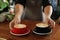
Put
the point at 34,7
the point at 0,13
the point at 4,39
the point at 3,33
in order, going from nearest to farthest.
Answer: the point at 4,39
the point at 3,33
the point at 0,13
the point at 34,7

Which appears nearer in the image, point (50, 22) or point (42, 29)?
point (42, 29)

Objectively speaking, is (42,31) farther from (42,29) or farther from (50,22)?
(50,22)

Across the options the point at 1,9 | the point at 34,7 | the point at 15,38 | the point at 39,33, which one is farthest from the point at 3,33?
the point at 34,7

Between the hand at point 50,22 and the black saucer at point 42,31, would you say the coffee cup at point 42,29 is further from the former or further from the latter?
the hand at point 50,22

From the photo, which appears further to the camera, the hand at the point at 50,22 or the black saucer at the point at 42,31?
the hand at the point at 50,22

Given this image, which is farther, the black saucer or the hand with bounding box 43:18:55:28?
the hand with bounding box 43:18:55:28

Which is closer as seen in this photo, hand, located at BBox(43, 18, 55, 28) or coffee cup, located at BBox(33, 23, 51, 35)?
coffee cup, located at BBox(33, 23, 51, 35)

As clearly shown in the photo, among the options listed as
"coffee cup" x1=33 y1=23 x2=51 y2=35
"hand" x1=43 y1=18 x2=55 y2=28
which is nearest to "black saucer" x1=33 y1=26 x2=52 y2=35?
"coffee cup" x1=33 y1=23 x2=51 y2=35

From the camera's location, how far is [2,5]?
159cm

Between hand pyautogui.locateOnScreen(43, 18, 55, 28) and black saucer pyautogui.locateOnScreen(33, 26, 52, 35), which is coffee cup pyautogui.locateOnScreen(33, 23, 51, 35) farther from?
hand pyautogui.locateOnScreen(43, 18, 55, 28)

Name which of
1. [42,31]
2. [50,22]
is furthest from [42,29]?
[50,22]

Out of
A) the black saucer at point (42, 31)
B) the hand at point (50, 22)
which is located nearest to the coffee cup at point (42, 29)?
the black saucer at point (42, 31)

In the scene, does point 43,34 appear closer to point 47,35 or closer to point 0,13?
point 47,35

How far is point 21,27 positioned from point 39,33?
14 cm
